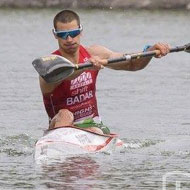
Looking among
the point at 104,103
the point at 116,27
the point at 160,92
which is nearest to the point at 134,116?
the point at 104,103

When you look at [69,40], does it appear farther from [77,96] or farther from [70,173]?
[70,173]

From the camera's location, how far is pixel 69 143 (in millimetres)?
13156

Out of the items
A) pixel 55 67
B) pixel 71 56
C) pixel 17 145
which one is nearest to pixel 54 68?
pixel 55 67

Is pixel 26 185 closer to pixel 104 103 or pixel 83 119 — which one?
pixel 83 119

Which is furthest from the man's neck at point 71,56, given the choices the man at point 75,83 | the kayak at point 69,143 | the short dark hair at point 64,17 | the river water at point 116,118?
the river water at point 116,118

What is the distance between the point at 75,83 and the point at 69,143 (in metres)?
0.81

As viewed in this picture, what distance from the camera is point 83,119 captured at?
45.6 ft

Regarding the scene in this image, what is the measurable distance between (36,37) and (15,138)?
52.2 ft

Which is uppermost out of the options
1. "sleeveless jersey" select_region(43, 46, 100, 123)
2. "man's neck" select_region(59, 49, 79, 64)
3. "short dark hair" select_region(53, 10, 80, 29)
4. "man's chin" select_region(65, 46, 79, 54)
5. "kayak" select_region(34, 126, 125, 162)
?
"short dark hair" select_region(53, 10, 80, 29)

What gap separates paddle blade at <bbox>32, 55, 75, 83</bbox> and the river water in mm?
932

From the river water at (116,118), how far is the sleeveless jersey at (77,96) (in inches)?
25.3

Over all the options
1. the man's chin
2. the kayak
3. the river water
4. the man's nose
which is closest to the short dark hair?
the man's nose

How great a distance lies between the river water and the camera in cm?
1185

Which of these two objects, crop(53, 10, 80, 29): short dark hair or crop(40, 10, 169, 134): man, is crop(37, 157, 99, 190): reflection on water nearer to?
crop(40, 10, 169, 134): man
